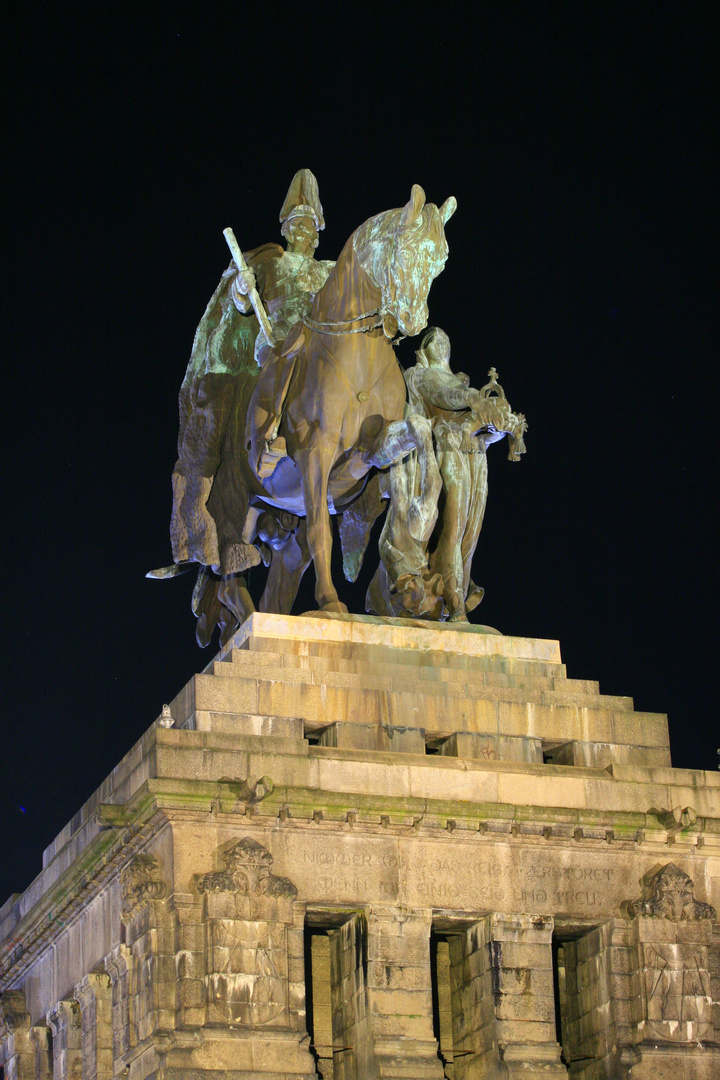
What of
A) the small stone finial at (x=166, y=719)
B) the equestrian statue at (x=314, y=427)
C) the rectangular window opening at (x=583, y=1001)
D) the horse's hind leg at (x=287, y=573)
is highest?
the equestrian statue at (x=314, y=427)

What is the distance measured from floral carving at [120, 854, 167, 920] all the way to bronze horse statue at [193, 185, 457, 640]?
457 centimetres

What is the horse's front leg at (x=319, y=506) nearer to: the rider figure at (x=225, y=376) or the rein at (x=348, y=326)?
the rein at (x=348, y=326)

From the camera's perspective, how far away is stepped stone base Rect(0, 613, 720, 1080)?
23.6 metres

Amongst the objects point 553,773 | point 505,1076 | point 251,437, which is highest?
point 251,437

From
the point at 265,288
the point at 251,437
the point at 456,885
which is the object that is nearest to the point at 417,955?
the point at 456,885

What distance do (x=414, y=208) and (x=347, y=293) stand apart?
64.3 inches

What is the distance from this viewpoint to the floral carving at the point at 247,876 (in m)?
23.6

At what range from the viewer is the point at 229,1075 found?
2292 centimetres

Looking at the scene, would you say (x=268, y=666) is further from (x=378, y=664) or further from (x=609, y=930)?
(x=609, y=930)

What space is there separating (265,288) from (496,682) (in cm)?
690

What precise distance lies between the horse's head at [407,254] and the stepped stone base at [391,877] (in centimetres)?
411

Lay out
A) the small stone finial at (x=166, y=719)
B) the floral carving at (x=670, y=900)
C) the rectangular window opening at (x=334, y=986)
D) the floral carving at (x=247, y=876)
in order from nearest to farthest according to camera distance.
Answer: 1. the floral carving at (x=247, y=876)
2. the rectangular window opening at (x=334, y=986)
3. the small stone finial at (x=166, y=719)
4. the floral carving at (x=670, y=900)

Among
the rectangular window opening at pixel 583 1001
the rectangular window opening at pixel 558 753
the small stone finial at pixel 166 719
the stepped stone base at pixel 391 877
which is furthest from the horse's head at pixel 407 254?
the rectangular window opening at pixel 583 1001

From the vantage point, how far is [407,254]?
2633 cm
